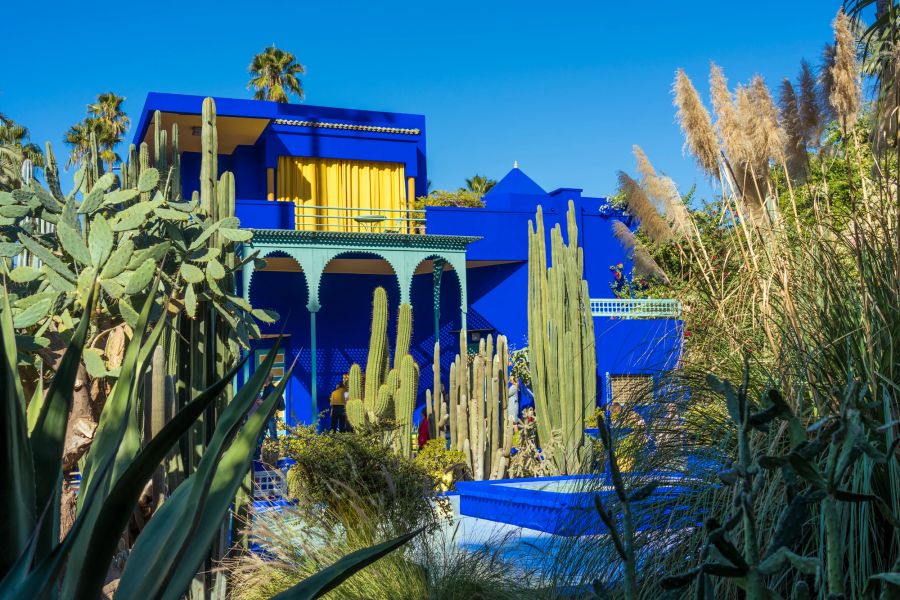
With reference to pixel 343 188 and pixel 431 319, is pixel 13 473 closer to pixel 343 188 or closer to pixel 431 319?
pixel 431 319

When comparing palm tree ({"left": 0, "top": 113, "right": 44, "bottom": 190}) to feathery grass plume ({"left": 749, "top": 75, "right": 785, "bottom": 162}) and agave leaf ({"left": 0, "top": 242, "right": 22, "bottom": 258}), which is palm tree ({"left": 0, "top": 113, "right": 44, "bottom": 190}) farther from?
feathery grass plume ({"left": 749, "top": 75, "right": 785, "bottom": 162})

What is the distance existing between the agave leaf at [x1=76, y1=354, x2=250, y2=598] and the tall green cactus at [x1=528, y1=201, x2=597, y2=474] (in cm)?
1021

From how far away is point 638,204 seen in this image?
752cm

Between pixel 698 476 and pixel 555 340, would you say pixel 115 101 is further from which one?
pixel 698 476

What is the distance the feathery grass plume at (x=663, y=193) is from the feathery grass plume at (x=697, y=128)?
56 cm

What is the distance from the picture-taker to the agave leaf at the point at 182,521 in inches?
67.3

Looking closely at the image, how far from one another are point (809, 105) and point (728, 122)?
1.78 feet

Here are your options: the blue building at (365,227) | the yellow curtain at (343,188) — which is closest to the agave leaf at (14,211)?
the blue building at (365,227)

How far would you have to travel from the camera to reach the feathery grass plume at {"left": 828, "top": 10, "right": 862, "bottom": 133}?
5.27 meters

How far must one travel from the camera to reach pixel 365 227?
854 inches


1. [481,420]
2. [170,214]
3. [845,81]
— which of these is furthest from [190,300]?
[481,420]

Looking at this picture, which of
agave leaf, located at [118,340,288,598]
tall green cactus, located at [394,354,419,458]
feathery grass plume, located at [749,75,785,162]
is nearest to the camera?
agave leaf, located at [118,340,288,598]

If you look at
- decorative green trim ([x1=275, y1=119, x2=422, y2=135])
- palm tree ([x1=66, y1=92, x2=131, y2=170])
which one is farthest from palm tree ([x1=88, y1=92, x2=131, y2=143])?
decorative green trim ([x1=275, y1=119, x2=422, y2=135])

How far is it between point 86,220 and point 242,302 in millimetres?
963
